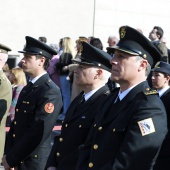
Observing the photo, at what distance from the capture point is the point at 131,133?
408cm

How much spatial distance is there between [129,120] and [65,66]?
855 centimetres

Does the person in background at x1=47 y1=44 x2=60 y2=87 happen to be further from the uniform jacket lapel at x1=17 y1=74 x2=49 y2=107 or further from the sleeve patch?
the sleeve patch

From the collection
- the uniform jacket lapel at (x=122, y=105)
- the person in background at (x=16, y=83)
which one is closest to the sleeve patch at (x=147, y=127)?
the uniform jacket lapel at (x=122, y=105)

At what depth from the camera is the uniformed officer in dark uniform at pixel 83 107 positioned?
5.20 meters

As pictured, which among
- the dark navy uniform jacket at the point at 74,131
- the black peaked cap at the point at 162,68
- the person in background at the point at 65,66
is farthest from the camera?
the person in background at the point at 65,66

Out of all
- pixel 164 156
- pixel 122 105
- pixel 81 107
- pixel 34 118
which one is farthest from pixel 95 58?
pixel 164 156

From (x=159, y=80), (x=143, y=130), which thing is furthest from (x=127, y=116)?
(x=159, y=80)

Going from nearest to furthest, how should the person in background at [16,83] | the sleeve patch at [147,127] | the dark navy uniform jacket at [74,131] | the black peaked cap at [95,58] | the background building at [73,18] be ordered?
1. the sleeve patch at [147,127]
2. the dark navy uniform jacket at [74,131]
3. the black peaked cap at [95,58]
4. the person in background at [16,83]
5. the background building at [73,18]

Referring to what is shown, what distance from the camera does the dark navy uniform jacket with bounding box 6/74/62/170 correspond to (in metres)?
5.87

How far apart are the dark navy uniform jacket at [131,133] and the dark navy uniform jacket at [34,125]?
1466 mm

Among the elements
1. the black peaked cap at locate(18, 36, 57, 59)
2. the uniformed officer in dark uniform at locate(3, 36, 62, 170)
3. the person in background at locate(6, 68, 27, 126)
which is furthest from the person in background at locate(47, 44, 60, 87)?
the uniformed officer in dark uniform at locate(3, 36, 62, 170)

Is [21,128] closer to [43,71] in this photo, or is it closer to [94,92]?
[43,71]

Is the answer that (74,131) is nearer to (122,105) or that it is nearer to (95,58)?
(95,58)

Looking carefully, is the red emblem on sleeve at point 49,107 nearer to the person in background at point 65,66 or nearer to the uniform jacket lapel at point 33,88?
the uniform jacket lapel at point 33,88
